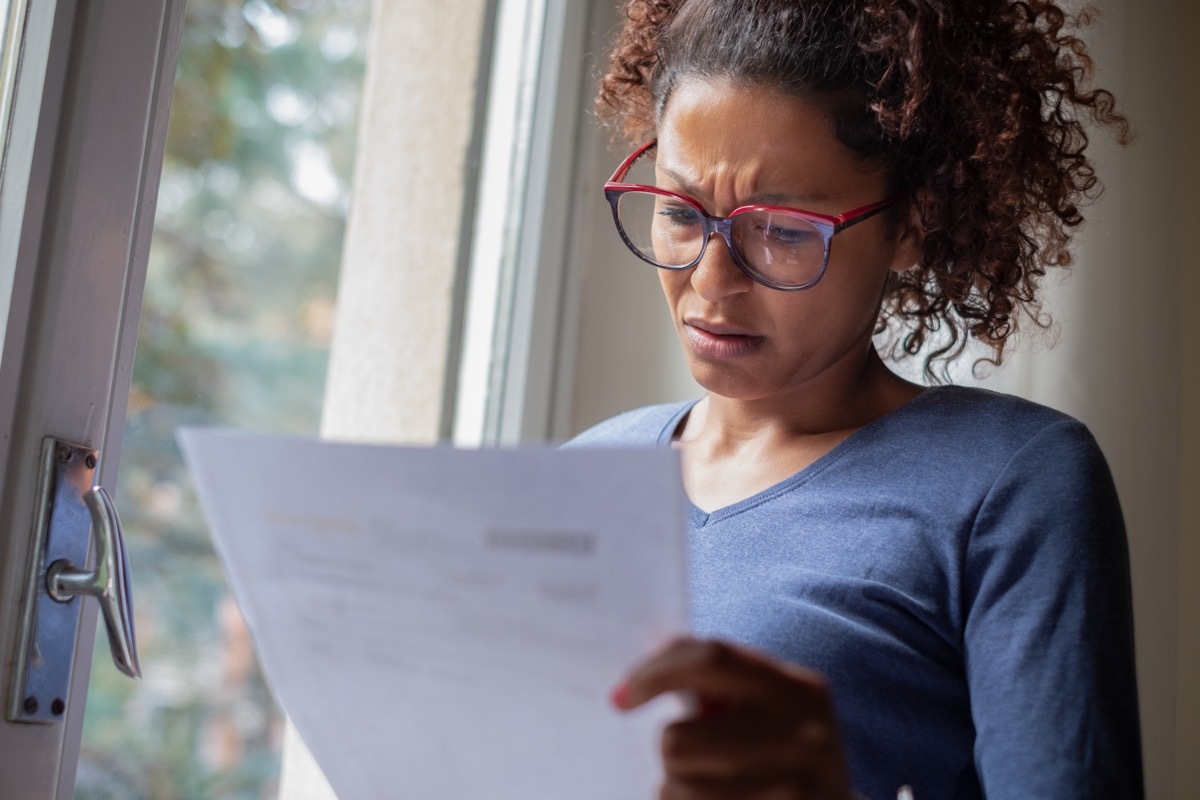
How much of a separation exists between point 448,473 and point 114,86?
0.58m

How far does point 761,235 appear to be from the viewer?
961 millimetres

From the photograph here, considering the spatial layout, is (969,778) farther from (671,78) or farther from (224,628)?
(224,628)

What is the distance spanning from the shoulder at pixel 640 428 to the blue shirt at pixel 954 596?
0.24m

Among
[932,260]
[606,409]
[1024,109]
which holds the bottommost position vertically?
[606,409]

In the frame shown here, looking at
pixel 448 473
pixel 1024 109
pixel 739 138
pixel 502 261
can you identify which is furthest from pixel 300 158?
pixel 448 473

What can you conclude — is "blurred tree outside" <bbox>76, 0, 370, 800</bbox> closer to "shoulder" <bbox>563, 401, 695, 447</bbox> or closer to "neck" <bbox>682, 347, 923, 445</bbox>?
"shoulder" <bbox>563, 401, 695, 447</bbox>

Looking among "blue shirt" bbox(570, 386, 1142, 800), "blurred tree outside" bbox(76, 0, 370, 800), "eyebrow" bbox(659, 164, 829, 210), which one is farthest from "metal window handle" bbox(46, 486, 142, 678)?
"eyebrow" bbox(659, 164, 829, 210)

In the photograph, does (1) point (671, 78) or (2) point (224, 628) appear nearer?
(1) point (671, 78)

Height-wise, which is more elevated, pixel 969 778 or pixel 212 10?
pixel 212 10

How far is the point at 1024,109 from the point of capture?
1052 millimetres

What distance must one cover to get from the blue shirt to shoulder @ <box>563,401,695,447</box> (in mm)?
239

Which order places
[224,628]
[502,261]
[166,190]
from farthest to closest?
[502,261]
[224,628]
[166,190]

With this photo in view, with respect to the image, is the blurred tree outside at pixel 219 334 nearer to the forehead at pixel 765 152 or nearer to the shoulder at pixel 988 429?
the forehead at pixel 765 152

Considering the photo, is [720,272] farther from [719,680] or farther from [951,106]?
[719,680]
